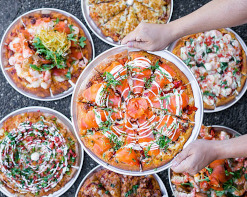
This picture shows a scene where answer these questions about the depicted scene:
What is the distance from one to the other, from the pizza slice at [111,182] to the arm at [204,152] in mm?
894

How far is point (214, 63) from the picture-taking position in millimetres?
2547

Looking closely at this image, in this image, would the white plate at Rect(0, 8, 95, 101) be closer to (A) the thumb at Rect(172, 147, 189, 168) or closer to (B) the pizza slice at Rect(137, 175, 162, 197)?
(B) the pizza slice at Rect(137, 175, 162, 197)

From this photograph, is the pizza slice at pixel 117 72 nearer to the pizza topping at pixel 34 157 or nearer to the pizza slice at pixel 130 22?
the pizza slice at pixel 130 22

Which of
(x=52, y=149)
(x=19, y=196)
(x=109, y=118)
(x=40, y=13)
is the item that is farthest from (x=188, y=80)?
(x=19, y=196)

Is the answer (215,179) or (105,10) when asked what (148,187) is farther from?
(105,10)

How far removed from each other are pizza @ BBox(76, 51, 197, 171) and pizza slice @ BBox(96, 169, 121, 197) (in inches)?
30.8

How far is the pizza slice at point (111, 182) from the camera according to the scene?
Result: 2.52m

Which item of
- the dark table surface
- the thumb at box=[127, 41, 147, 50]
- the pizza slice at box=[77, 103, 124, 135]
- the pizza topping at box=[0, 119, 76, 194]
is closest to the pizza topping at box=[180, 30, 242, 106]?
the dark table surface

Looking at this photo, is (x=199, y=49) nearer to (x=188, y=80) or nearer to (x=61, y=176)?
(x=188, y=80)

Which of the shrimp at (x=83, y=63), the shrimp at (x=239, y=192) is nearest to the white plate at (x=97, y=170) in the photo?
the shrimp at (x=239, y=192)

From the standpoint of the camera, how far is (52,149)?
2590mm

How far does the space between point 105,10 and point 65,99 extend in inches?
39.0

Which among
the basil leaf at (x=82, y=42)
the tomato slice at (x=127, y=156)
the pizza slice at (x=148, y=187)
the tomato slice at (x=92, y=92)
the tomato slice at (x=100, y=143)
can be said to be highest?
the basil leaf at (x=82, y=42)

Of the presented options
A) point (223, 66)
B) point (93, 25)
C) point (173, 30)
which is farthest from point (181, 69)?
point (93, 25)
